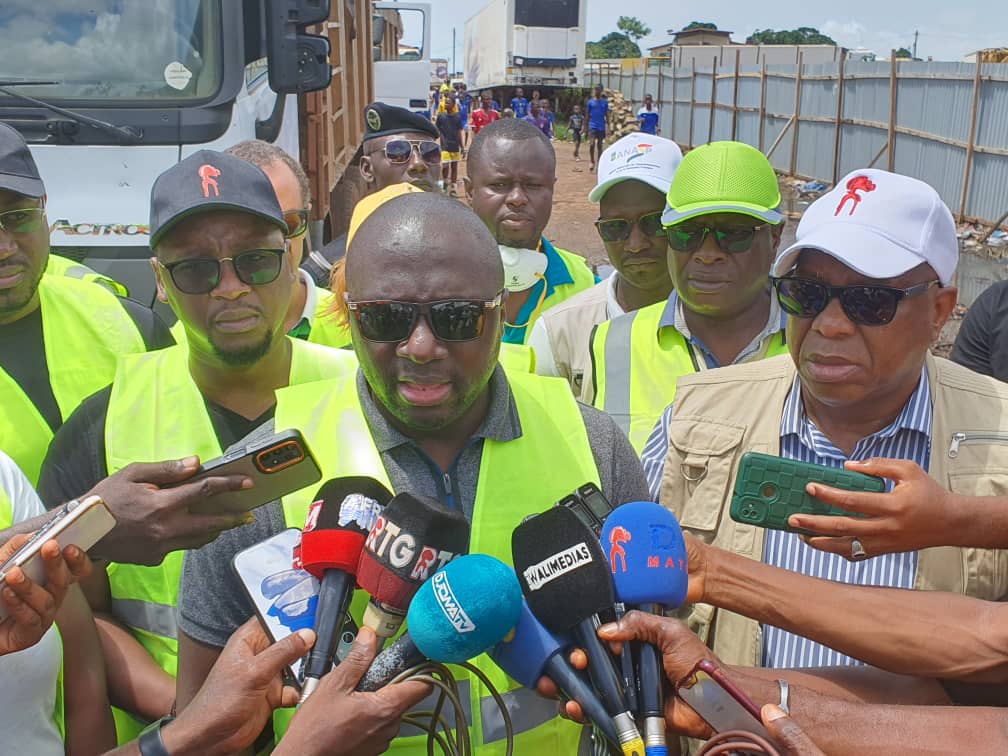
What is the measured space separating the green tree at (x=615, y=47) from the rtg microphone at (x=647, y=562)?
347 feet

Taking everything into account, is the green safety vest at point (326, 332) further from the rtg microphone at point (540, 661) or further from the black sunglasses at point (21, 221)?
the rtg microphone at point (540, 661)

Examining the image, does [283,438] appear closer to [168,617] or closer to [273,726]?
[273,726]

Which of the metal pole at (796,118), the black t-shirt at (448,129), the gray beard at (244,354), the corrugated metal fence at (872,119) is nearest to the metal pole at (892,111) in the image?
the corrugated metal fence at (872,119)

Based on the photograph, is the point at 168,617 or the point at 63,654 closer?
the point at 63,654

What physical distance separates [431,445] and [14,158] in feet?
5.81

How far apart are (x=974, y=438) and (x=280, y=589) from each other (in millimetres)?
1543

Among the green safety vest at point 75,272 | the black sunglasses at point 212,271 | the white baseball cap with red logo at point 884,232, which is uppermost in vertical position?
the white baseball cap with red logo at point 884,232

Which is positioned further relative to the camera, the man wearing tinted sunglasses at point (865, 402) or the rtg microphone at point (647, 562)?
the man wearing tinted sunglasses at point (865, 402)

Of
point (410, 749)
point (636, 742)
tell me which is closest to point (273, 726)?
point (410, 749)

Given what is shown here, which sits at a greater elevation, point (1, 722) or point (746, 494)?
point (746, 494)

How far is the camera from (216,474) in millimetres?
1972

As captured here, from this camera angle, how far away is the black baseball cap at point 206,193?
9.11 ft

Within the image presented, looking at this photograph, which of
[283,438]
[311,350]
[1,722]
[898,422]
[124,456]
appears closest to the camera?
[283,438]

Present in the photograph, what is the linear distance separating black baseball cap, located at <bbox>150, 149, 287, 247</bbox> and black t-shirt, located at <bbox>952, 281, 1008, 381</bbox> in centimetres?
280
